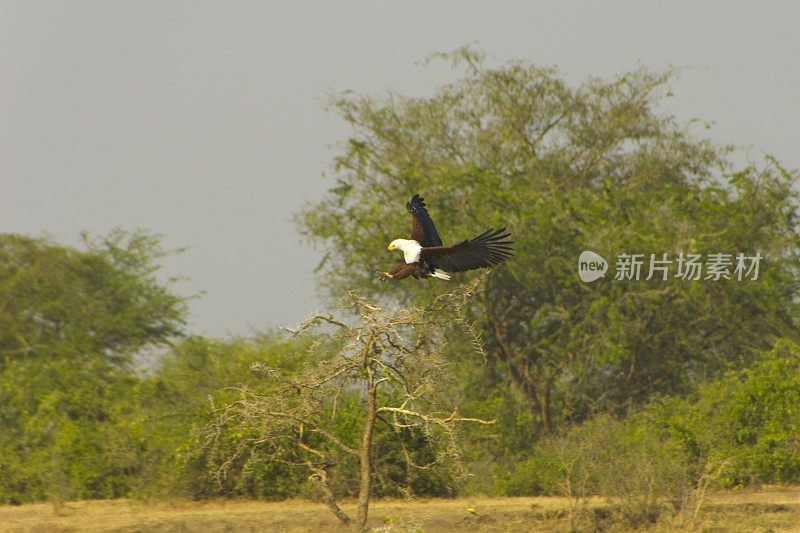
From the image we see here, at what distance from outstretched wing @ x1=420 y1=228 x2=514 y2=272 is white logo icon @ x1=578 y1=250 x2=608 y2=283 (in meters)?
10.5

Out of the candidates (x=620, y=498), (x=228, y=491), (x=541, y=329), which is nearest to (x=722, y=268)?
(x=541, y=329)

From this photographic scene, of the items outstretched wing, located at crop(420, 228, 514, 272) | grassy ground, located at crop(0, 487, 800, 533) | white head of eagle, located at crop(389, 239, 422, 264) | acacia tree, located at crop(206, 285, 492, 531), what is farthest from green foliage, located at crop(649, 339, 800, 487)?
white head of eagle, located at crop(389, 239, 422, 264)

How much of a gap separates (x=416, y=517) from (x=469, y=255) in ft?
13.5

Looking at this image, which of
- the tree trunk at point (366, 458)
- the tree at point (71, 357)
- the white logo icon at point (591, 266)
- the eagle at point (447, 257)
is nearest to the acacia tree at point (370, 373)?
the tree trunk at point (366, 458)

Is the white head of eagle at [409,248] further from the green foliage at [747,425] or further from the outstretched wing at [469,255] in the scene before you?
the green foliage at [747,425]

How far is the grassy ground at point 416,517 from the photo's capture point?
10281 mm

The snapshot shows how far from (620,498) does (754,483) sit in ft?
10.2

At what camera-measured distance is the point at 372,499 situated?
12016 millimetres

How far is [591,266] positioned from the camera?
17.4 meters

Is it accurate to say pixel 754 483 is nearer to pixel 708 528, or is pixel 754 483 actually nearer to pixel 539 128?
pixel 708 528

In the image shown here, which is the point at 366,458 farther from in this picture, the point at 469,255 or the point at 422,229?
the point at 469,255

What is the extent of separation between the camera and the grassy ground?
10.3m

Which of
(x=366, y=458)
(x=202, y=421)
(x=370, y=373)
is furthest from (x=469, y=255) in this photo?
(x=202, y=421)

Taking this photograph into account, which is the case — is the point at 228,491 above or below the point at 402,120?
below
